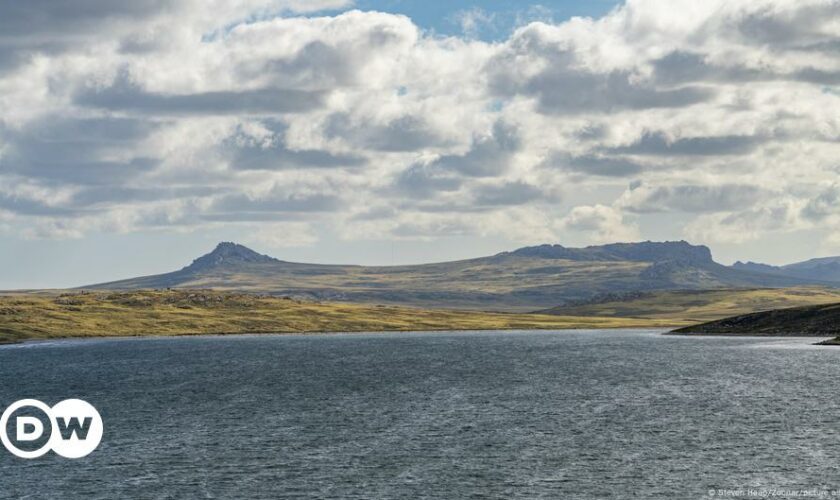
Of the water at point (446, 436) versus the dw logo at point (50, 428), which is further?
the dw logo at point (50, 428)

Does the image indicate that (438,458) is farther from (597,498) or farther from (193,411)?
(193,411)

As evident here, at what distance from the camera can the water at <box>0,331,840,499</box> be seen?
7944 centimetres

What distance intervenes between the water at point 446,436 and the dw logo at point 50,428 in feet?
6.99

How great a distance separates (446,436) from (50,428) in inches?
1718

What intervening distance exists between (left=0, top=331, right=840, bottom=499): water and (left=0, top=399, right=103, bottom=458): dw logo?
6.99 ft

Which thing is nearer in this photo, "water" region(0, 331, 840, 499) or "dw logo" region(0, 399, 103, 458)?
"water" region(0, 331, 840, 499)

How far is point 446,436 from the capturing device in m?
104

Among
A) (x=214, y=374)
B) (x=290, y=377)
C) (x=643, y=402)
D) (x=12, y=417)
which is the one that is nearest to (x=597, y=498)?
(x=643, y=402)

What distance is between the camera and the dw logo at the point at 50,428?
96688mm

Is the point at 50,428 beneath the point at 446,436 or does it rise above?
above

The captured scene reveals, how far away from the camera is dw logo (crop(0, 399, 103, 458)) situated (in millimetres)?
96688

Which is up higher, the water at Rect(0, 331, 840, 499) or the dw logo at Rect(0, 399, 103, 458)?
the dw logo at Rect(0, 399, 103, 458)

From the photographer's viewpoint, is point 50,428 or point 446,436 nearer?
point 446,436

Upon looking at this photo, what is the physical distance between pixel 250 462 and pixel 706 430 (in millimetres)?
47714
